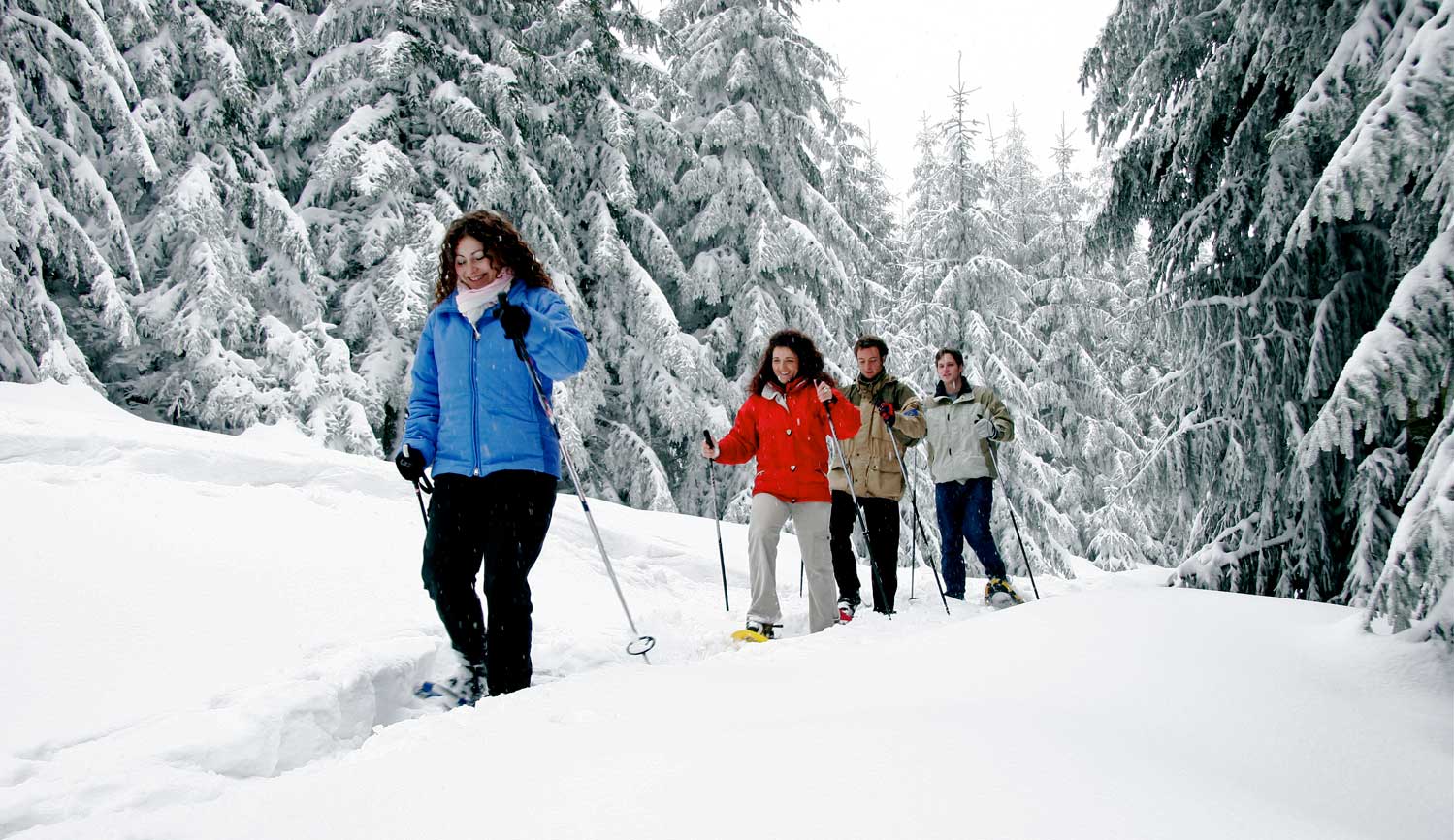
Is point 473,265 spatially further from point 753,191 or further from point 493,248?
point 753,191

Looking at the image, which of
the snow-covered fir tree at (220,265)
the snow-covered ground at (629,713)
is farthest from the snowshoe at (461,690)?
the snow-covered fir tree at (220,265)

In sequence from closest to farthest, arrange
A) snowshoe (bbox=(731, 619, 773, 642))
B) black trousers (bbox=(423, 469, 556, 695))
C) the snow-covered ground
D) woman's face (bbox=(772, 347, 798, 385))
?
the snow-covered ground < black trousers (bbox=(423, 469, 556, 695)) < snowshoe (bbox=(731, 619, 773, 642)) < woman's face (bbox=(772, 347, 798, 385))

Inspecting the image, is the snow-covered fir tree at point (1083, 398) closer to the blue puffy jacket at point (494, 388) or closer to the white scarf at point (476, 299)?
the blue puffy jacket at point (494, 388)

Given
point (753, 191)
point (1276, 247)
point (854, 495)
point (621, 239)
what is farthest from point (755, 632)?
point (753, 191)

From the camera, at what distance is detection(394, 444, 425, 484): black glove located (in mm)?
3473

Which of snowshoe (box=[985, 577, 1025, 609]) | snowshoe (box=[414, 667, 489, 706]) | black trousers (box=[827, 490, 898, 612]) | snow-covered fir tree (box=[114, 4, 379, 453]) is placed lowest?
snowshoe (box=[985, 577, 1025, 609])

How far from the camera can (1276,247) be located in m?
5.67

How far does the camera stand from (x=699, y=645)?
480cm

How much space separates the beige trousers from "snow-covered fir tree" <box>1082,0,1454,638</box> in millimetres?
2447

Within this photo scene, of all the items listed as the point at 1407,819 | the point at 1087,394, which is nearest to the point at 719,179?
the point at 1087,394

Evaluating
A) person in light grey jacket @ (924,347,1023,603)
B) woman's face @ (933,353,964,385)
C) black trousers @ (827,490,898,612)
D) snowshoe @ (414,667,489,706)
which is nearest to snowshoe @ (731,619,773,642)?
black trousers @ (827,490,898,612)

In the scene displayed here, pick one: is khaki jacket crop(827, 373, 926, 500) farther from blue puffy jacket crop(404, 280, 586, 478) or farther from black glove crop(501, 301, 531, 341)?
black glove crop(501, 301, 531, 341)

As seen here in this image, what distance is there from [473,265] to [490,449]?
0.77 meters

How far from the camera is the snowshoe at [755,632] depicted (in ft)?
15.1
